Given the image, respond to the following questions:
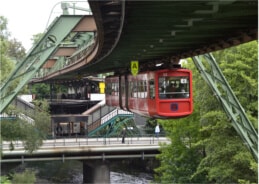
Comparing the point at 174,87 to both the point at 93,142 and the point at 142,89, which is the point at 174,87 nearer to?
the point at 142,89

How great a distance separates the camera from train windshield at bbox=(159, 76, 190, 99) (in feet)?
64.0

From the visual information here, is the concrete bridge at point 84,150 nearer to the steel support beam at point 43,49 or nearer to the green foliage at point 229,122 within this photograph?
the green foliage at point 229,122

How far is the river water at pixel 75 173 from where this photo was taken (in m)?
37.2

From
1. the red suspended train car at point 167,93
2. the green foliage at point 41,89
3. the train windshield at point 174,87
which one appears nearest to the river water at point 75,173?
the red suspended train car at point 167,93

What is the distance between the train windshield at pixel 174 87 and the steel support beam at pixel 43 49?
4.89 metres

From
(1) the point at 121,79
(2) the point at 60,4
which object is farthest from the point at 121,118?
(2) the point at 60,4

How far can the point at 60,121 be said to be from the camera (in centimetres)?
4447

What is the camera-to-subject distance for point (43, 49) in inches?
638

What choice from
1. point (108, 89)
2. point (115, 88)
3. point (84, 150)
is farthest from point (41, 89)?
point (115, 88)

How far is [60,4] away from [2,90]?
12.0 feet

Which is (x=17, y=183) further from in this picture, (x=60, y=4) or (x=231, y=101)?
(x=231, y=101)

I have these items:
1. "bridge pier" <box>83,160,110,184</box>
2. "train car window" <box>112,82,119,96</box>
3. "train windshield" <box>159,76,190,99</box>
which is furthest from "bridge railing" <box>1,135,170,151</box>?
"train windshield" <box>159,76,190,99</box>

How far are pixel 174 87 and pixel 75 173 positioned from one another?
24.2m

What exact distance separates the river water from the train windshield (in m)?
15.7
